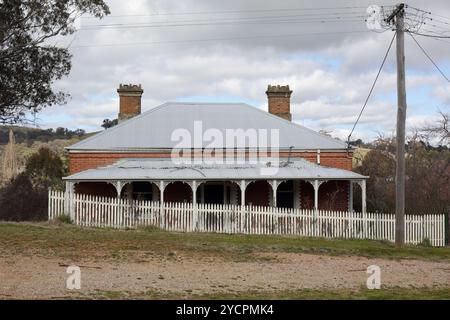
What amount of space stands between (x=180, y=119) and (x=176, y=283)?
2023 centimetres

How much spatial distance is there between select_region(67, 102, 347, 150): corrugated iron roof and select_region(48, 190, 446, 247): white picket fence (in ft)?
17.9

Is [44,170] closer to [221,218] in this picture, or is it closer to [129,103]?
[129,103]

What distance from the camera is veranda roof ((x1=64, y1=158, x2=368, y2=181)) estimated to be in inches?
995

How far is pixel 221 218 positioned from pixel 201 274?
11333mm

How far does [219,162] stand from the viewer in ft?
92.6

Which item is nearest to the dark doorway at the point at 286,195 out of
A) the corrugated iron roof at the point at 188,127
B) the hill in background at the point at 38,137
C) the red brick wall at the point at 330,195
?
the red brick wall at the point at 330,195

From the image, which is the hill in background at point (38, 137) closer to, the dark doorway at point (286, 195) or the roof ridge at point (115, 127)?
the roof ridge at point (115, 127)

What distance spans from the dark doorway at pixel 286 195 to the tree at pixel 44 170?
711 inches

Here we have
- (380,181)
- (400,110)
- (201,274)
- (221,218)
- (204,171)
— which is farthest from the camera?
(380,181)

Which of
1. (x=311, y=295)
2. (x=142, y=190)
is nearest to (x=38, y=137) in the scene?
(x=142, y=190)

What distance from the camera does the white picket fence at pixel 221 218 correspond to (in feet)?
75.7

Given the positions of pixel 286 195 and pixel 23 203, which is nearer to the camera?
pixel 286 195
